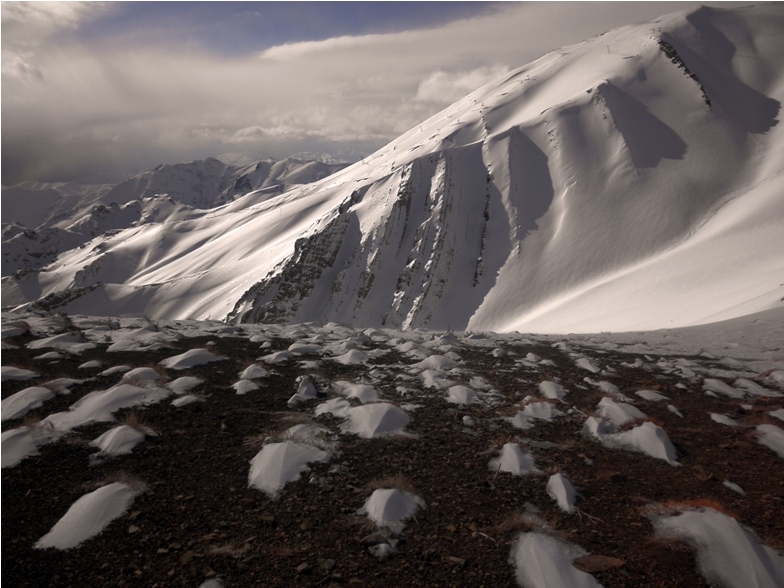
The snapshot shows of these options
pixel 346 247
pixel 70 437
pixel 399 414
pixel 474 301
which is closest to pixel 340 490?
pixel 399 414

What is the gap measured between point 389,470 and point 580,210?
142ft

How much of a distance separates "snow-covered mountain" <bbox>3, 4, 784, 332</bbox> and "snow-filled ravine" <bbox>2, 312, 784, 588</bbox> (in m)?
12.0

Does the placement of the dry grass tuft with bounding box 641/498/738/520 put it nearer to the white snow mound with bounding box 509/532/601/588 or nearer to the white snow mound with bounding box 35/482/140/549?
the white snow mound with bounding box 509/532/601/588

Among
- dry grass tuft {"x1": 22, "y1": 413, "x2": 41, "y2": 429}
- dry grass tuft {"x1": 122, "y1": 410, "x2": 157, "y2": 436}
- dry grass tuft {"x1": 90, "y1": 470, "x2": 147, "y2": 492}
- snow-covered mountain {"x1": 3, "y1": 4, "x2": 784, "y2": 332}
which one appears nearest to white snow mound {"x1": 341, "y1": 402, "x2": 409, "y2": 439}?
dry grass tuft {"x1": 90, "y1": 470, "x2": 147, "y2": 492}

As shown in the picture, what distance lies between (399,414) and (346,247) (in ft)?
175

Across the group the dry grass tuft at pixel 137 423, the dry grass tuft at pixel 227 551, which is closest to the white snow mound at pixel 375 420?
the dry grass tuft at pixel 227 551

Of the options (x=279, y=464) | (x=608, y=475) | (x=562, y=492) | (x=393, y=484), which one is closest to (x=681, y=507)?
(x=608, y=475)

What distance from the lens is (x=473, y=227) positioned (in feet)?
166

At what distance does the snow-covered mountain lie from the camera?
2734cm

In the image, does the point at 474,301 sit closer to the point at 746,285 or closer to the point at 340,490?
the point at 746,285

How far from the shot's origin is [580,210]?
139 feet

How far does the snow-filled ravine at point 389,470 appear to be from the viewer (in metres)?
4.29

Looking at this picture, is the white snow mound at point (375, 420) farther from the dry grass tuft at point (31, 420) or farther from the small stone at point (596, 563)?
the dry grass tuft at point (31, 420)

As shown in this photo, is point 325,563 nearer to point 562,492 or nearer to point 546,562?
point 546,562
